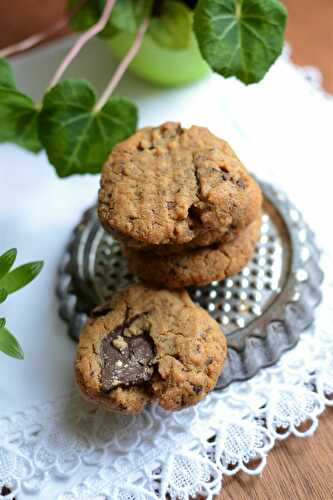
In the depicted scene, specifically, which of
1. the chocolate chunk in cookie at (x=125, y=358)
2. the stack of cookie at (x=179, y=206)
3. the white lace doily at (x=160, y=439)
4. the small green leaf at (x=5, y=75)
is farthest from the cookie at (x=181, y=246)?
the small green leaf at (x=5, y=75)

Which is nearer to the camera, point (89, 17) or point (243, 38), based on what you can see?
point (243, 38)

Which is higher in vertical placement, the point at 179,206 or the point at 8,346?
the point at 179,206

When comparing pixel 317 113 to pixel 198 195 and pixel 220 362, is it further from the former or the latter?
pixel 220 362

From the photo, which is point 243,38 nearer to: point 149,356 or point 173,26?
point 173,26

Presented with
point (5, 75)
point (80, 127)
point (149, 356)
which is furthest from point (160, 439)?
point (5, 75)

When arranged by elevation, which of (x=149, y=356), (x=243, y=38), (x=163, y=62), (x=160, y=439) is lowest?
(x=160, y=439)

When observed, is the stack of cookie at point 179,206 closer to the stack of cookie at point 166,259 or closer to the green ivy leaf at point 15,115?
the stack of cookie at point 166,259
